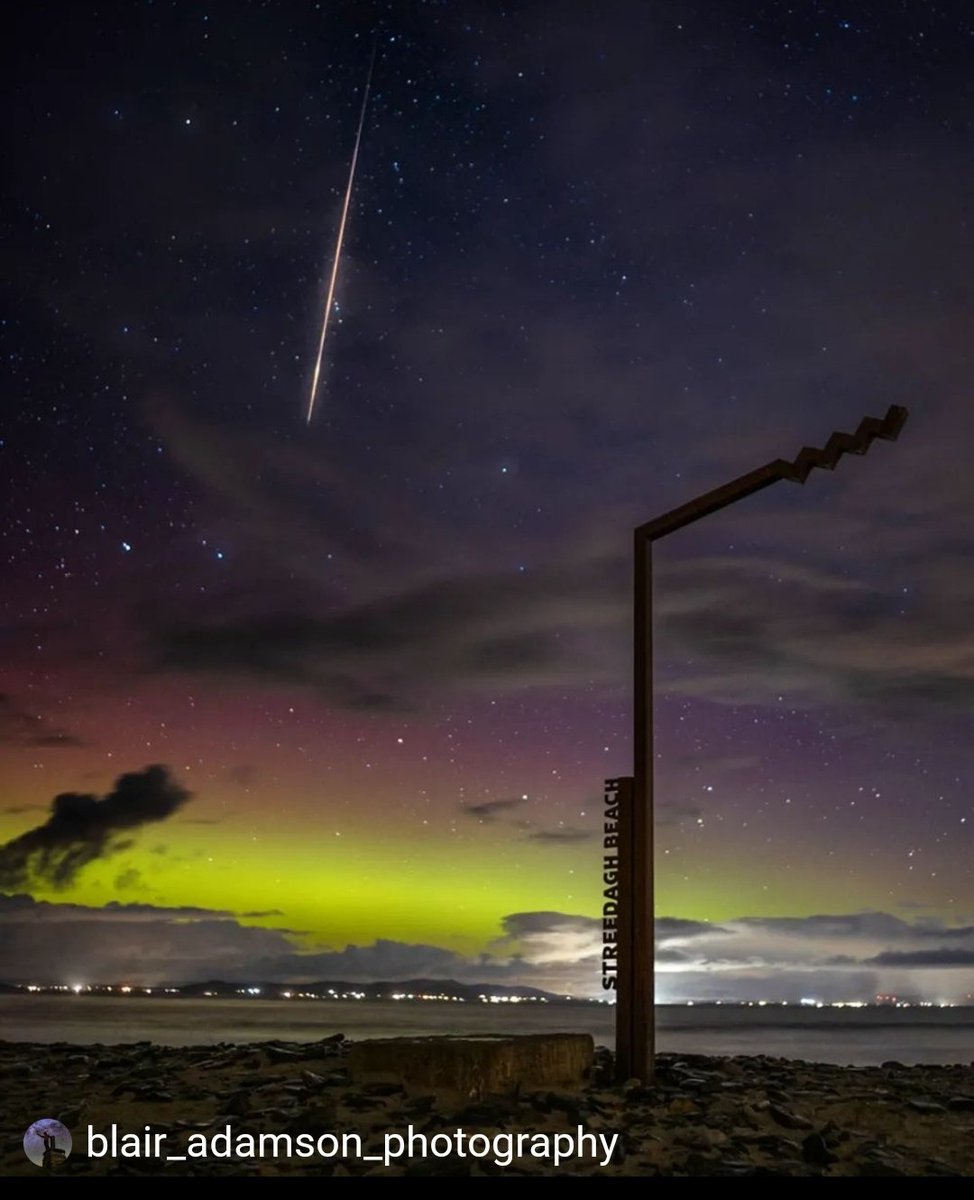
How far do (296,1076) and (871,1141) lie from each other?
5.52 metres

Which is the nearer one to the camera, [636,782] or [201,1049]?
[636,782]

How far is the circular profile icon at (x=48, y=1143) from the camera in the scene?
942cm

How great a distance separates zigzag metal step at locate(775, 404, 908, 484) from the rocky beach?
6316mm

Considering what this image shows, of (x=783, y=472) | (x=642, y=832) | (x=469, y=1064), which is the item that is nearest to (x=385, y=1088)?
(x=469, y=1064)

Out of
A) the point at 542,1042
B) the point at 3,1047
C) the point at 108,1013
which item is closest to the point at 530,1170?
the point at 542,1042

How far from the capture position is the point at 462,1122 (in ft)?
33.4

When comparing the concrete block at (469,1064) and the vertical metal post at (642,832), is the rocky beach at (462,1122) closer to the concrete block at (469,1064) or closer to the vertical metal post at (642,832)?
the concrete block at (469,1064)

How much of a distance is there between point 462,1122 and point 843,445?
24.5 feet

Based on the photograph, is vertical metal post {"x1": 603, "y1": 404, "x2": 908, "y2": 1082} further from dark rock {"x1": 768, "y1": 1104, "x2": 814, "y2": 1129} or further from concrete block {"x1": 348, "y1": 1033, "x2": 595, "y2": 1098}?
dark rock {"x1": 768, "y1": 1104, "x2": 814, "y2": 1129}

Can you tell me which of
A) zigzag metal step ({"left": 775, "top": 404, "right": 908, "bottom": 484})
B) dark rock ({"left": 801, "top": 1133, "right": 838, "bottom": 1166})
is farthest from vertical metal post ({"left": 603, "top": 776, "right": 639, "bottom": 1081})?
zigzag metal step ({"left": 775, "top": 404, "right": 908, "bottom": 484})

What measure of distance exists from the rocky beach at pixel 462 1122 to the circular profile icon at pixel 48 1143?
0.27ft

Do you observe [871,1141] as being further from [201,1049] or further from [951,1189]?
[201,1049]

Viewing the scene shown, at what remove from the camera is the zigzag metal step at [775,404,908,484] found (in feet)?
40.0

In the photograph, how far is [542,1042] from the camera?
1219 cm
